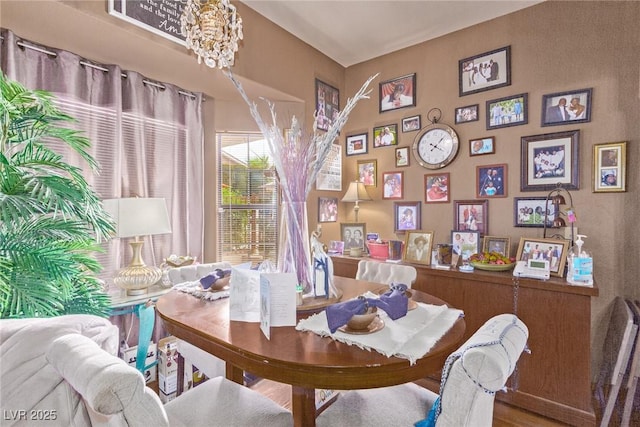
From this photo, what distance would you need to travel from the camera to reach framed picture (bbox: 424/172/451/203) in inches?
111

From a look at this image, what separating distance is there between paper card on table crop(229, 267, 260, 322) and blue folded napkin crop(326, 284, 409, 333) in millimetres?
362

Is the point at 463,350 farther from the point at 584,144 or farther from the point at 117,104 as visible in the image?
the point at 117,104

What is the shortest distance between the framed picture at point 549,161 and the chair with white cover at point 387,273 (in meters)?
1.26

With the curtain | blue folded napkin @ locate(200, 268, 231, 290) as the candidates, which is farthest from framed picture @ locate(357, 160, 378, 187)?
blue folded napkin @ locate(200, 268, 231, 290)

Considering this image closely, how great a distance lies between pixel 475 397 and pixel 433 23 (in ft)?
9.39

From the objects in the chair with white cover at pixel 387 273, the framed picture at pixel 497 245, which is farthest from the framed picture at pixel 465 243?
the chair with white cover at pixel 387 273

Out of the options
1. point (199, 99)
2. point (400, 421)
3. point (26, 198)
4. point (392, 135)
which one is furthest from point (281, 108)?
point (400, 421)

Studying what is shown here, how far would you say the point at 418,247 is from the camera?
2650 millimetres

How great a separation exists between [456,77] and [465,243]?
1.45m

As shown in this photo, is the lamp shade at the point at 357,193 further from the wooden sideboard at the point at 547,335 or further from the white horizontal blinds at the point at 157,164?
the white horizontal blinds at the point at 157,164

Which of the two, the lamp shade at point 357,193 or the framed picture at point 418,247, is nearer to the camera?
the framed picture at point 418,247

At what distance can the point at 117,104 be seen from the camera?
2193 mm

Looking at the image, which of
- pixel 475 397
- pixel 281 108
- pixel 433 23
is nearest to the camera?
pixel 475 397

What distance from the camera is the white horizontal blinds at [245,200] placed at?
2883 mm
